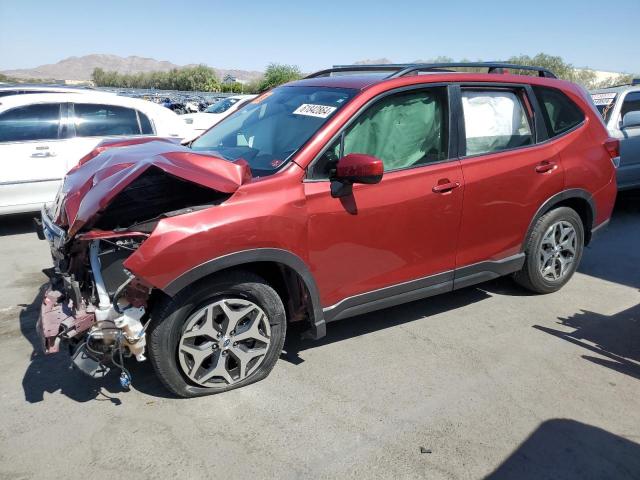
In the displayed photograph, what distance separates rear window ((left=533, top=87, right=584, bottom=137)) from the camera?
14.8 feet

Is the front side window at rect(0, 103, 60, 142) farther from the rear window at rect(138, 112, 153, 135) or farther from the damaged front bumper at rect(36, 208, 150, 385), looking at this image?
the damaged front bumper at rect(36, 208, 150, 385)

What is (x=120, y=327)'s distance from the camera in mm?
2826

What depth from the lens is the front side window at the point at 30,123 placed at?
645cm

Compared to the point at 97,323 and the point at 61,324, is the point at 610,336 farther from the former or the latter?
the point at 61,324

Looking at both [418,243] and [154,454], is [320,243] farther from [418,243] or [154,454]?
[154,454]

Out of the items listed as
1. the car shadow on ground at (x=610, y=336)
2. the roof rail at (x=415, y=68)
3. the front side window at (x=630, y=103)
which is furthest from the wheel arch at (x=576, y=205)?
the front side window at (x=630, y=103)

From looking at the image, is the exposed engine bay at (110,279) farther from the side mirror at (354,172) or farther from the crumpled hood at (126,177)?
the side mirror at (354,172)

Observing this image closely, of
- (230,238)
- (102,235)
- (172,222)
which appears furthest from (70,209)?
A: (230,238)

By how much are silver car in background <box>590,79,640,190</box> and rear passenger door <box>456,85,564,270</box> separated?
4.03 meters

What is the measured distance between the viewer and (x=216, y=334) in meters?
3.09

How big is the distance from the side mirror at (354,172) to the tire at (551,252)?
198cm

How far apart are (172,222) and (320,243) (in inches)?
36.7

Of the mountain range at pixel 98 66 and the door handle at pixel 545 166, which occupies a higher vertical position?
the mountain range at pixel 98 66

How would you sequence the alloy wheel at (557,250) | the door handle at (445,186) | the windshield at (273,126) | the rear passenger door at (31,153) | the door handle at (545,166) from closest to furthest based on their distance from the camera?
1. the windshield at (273,126)
2. the door handle at (445,186)
3. the door handle at (545,166)
4. the alloy wheel at (557,250)
5. the rear passenger door at (31,153)
